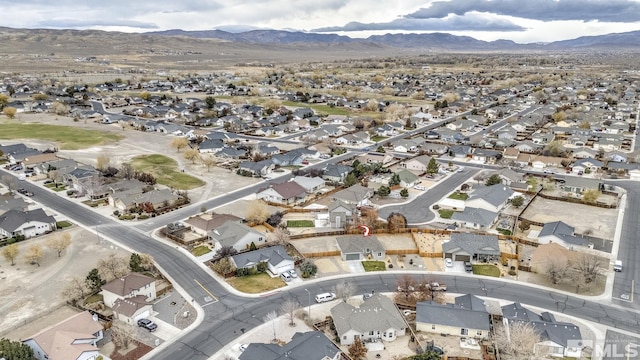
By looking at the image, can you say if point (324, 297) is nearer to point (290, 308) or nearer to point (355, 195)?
point (290, 308)

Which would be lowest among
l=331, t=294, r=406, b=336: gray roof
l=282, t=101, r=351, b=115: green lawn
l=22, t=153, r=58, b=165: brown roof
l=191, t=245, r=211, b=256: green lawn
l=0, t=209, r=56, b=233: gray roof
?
l=191, t=245, r=211, b=256: green lawn

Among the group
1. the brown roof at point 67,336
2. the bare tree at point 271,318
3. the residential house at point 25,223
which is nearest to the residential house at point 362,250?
the bare tree at point 271,318

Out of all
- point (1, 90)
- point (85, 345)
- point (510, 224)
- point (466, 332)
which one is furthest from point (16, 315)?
point (1, 90)

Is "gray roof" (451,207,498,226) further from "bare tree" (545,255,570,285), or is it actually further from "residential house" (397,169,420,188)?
"residential house" (397,169,420,188)

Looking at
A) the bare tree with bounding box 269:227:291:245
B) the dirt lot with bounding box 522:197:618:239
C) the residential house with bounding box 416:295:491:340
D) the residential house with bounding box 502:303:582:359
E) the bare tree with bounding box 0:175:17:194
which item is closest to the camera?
the residential house with bounding box 502:303:582:359

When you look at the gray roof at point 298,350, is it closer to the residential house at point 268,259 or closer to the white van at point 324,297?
the white van at point 324,297

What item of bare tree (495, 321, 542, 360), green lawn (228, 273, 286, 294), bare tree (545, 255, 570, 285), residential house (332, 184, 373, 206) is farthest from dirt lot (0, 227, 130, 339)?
bare tree (545, 255, 570, 285)

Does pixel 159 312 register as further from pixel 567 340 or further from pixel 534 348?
pixel 567 340
